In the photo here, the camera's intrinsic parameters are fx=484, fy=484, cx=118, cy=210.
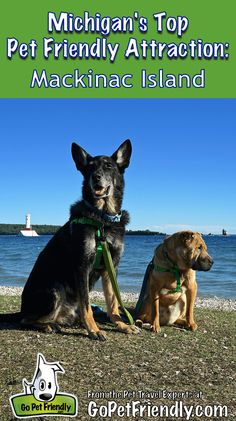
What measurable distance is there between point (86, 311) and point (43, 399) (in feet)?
7.24

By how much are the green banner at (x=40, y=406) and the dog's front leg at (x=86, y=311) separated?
80.0 inches

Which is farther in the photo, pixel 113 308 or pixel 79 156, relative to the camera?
pixel 113 308

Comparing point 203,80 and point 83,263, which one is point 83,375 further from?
point 203,80

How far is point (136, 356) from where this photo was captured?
532 cm

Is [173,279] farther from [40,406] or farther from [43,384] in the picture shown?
[40,406]

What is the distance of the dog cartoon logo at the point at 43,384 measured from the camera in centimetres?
389

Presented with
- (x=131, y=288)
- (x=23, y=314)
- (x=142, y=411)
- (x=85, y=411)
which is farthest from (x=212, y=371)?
(x=131, y=288)

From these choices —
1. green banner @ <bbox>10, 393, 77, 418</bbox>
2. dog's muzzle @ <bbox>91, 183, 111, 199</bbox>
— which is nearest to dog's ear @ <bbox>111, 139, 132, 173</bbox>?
dog's muzzle @ <bbox>91, 183, 111, 199</bbox>

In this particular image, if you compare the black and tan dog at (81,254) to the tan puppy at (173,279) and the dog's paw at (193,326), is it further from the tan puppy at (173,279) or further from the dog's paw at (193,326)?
the dog's paw at (193,326)

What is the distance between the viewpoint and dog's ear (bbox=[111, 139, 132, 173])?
20.7ft

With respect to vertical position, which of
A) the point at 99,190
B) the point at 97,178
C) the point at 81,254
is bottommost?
the point at 81,254

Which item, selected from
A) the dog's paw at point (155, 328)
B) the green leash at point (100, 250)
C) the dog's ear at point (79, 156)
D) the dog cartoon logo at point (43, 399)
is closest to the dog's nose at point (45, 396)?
the dog cartoon logo at point (43, 399)

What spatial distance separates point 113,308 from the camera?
6.57 m

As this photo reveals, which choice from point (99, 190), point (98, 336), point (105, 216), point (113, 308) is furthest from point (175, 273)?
point (99, 190)
